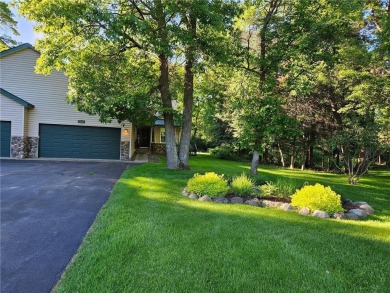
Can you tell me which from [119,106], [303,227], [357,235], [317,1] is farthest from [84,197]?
[317,1]

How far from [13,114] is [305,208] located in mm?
16929

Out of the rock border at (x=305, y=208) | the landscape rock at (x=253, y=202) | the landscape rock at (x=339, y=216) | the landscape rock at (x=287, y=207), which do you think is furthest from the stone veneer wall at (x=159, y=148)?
the landscape rock at (x=339, y=216)

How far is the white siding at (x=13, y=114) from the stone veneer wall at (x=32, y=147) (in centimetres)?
69

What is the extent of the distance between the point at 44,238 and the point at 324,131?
16.1m

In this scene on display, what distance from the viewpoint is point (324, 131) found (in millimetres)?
16266

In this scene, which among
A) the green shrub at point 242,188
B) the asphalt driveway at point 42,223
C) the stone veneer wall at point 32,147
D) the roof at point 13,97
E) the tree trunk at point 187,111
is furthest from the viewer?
the stone veneer wall at point 32,147

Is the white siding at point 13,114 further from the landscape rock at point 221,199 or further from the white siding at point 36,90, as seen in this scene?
the landscape rock at point 221,199

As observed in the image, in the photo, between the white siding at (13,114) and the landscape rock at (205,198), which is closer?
the landscape rock at (205,198)

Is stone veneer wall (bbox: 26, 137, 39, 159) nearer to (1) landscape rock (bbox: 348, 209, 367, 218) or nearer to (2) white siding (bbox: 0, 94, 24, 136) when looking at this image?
(2) white siding (bbox: 0, 94, 24, 136)

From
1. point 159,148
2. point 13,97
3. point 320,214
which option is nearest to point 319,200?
point 320,214

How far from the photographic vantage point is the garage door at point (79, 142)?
16.7 meters

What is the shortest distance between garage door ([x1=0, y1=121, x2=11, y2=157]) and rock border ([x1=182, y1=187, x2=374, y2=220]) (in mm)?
13980

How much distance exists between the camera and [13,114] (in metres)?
15.8

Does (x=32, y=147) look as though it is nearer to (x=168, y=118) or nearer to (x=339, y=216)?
(x=168, y=118)
